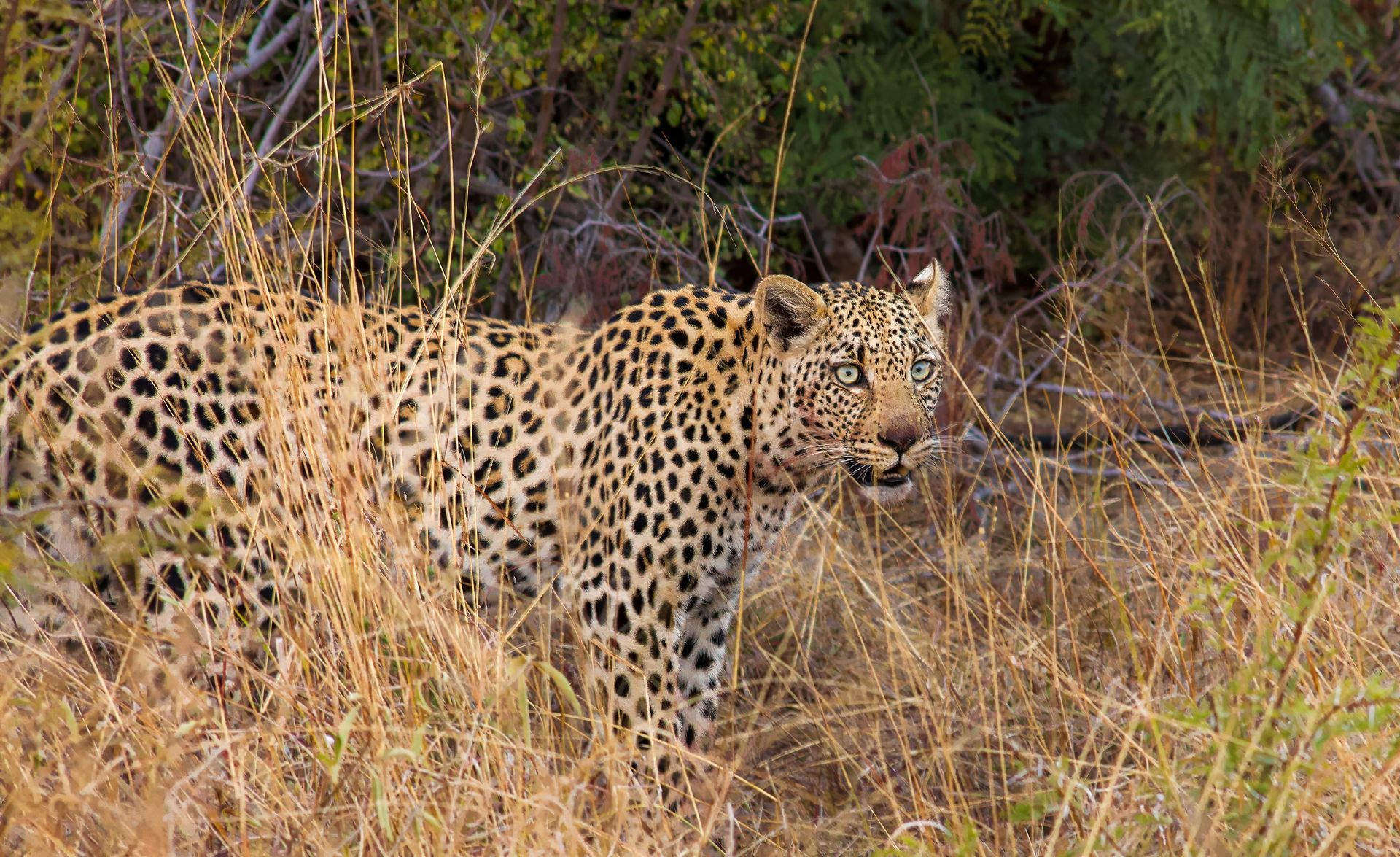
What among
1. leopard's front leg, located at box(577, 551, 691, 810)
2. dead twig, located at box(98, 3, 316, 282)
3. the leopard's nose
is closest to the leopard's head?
the leopard's nose

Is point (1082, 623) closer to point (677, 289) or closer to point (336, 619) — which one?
point (677, 289)

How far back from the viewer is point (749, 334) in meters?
4.59

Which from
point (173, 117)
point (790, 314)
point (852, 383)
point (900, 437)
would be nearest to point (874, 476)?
point (900, 437)

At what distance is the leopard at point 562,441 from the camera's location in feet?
14.0

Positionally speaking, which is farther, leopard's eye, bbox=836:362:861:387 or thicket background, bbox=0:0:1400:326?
thicket background, bbox=0:0:1400:326

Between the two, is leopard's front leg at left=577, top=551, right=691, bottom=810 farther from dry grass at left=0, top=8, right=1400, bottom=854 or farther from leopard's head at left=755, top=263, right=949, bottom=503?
leopard's head at left=755, top=263, right=949, bottom=503

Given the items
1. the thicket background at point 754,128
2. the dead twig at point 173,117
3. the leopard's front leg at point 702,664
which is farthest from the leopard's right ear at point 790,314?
the dead twig at point 173,117

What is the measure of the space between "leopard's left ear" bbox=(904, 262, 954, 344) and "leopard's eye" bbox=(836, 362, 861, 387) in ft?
1.46

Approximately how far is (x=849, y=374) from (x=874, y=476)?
1.05ft

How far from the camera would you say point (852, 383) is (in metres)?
4.41

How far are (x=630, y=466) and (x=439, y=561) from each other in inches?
27.4

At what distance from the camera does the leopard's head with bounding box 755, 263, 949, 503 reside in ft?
14.1

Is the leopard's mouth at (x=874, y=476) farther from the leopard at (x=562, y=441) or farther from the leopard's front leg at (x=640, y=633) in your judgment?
the leopard's front leg at (x=640, y=633)

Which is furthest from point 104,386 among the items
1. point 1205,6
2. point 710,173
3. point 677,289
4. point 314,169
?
point 1205,6
